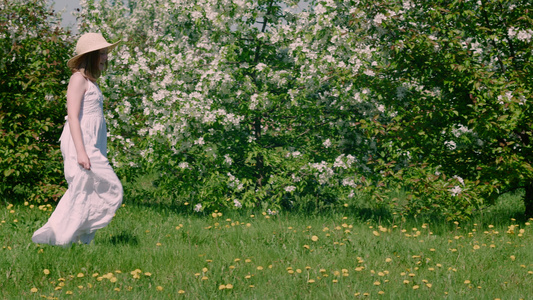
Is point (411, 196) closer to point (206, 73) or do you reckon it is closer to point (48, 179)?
point (206, 73)

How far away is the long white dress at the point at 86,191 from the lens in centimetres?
485

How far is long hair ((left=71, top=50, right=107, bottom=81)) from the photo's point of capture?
4.98 m

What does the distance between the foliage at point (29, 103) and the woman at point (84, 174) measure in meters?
2.35

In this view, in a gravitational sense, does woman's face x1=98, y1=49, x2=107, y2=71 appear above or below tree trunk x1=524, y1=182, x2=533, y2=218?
above

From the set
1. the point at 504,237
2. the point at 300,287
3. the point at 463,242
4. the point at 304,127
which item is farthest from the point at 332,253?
the point at 304,127

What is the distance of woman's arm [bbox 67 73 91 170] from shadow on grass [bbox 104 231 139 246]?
943mm

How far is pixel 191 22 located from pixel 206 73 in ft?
3.67

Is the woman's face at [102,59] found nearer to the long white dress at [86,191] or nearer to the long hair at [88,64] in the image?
the long hair at [88,64]

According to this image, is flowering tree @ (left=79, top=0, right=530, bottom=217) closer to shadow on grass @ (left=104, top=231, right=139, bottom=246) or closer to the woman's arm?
shadow on grass @ (left=104, top=231, right=139, bottom=246)

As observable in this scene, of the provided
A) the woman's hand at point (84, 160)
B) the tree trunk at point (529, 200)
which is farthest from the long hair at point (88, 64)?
the tree trunk at point (529, 200)

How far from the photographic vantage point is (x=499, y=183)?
243 inches

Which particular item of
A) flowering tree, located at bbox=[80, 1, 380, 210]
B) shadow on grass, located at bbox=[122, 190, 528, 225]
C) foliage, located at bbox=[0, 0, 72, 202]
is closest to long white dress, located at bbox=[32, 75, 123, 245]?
flowering tree, located at bbox=[80, 1, 380, 210]

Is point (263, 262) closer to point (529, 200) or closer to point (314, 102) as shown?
point (314, 102)

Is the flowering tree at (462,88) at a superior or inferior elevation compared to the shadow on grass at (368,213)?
superior
